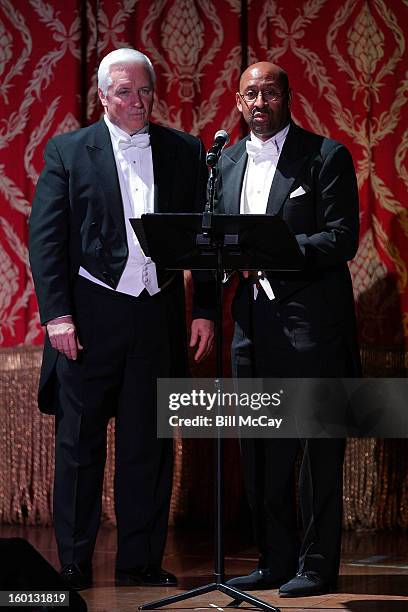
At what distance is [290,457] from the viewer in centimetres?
363

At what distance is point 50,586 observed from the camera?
9.03ft

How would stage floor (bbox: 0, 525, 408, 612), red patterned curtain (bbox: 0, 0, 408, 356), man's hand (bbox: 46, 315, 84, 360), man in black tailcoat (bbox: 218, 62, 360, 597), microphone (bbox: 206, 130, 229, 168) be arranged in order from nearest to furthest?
microphone (bbox: 206, 130, 229, 168) → stage floor (bbox: 0, 525, 408, 612) → man in black tailcoat (bbox: 218, 62, 360, 597) → man's hand (bbox: 46, 315, 84, 360) → red patterned curtain (bbox: 0, 0, 408, 356)

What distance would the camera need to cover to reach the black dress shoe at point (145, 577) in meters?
3.70

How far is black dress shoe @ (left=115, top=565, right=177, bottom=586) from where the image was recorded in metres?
3.70

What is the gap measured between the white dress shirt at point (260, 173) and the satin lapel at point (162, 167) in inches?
9.9

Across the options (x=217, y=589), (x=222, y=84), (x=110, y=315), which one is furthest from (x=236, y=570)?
(x=222, y=84)

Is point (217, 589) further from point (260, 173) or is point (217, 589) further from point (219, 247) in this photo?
point (260, 173)

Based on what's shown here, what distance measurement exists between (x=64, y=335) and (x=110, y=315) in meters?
0.16

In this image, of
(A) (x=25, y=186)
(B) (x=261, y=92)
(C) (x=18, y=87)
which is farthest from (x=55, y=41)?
(B) (x=261, y=92)

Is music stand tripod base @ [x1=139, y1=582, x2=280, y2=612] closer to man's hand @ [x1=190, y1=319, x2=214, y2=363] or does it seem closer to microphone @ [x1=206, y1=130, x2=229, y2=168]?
man's hand @ [x1=190, y1=319, x2=214, y2=363]

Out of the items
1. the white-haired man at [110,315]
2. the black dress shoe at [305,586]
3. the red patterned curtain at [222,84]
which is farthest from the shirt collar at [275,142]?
the black dress shoe at [305,586]

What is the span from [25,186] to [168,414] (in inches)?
66.8

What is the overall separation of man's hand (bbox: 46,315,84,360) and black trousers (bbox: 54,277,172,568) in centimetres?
6

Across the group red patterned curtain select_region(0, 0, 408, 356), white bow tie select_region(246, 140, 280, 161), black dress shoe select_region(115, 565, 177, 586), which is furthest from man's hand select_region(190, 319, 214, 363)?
red patterned curtain select_region(0, 0, 408, 356)
